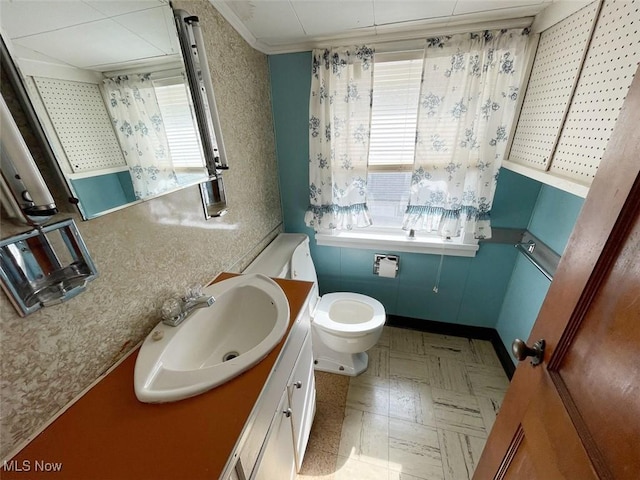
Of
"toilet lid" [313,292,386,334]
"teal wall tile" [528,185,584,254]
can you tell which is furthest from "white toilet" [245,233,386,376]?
"teal wall tile" [528,185,584,254]

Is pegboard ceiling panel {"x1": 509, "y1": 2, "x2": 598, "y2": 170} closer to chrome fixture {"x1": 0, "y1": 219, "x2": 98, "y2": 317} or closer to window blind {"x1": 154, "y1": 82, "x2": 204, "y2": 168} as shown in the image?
window blind {"x1": 154, "y1": 82, "x2": 204, "y2": 168}

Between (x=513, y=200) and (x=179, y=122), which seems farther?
(x=513, y=200)

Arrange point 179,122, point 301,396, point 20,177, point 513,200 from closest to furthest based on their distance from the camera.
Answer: point 20,177
point 179,122
point 301,396
point 513,200

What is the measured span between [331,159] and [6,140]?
133cm

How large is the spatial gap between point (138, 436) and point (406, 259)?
1.63m

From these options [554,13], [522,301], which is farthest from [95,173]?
[522,301]

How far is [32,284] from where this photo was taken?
1.70 feet

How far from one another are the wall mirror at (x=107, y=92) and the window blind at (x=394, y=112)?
1.02 meters

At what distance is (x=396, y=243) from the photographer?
1.70m

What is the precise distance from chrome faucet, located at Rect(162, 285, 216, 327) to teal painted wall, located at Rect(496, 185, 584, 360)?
164 cm

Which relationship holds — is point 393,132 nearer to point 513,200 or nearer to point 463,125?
point 463,125

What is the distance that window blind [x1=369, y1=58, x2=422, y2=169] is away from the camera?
4.47 ft

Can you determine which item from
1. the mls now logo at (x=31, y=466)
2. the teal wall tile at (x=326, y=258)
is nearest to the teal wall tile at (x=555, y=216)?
the teal wall tile at (x=326, y=258)

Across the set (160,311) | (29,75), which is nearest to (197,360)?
(160,311)
